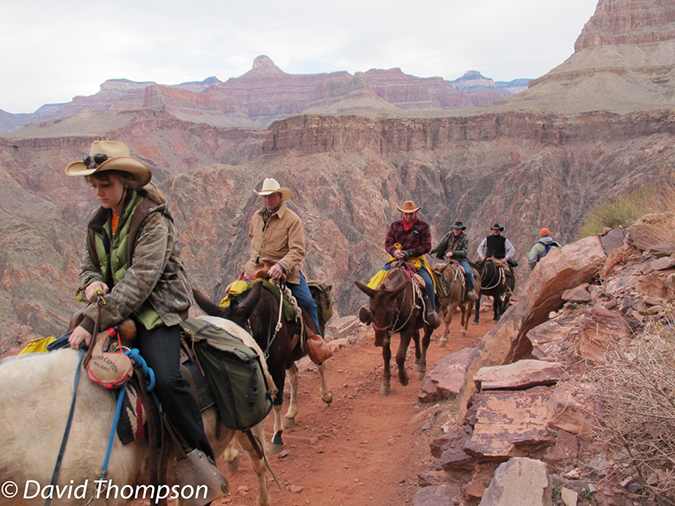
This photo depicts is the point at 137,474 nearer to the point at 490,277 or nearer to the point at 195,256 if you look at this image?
the point at 490,277

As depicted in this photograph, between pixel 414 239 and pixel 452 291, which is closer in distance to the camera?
pixel 414 239

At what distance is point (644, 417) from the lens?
3062 mm

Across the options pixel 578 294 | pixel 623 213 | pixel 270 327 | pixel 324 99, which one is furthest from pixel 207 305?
pixel 324 99

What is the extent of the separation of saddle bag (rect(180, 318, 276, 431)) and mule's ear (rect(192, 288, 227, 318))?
103 cm

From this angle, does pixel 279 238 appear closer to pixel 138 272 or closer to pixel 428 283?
pixel 138 272

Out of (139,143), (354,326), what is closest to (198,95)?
(139,143)

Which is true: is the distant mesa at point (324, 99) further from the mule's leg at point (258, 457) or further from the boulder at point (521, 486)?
the boulder at point (521, 486)

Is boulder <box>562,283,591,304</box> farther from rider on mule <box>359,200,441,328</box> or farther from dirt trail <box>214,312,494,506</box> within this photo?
rider on mule <box>359,200,441,328</box>

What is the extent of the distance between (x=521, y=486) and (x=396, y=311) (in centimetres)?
525

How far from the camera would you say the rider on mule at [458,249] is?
12547 millimetres

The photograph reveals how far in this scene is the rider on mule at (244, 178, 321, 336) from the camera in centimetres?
662

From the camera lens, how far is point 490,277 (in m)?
15.1

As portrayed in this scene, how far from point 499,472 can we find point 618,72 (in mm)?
92480
